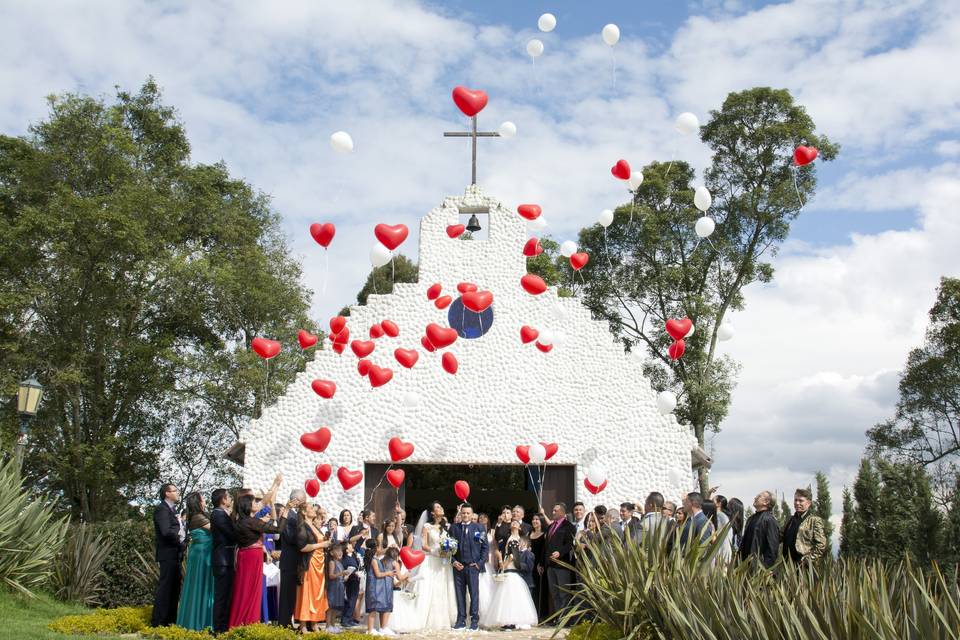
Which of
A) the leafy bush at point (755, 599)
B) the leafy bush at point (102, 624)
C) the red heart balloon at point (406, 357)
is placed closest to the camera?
the leafy bush at point (755, 599)

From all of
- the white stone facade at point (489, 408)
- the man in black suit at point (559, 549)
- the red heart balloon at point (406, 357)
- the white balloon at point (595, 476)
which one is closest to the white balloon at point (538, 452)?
the white stone facade at point (489, 408)

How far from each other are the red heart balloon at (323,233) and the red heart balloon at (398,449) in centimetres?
383

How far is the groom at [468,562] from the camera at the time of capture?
11938mm

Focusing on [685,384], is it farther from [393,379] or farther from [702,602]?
[702,602]

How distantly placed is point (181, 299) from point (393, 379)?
10971 mm

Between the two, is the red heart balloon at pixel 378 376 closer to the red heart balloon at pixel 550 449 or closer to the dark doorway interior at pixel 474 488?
the dark doorway interior at pixel 474 488

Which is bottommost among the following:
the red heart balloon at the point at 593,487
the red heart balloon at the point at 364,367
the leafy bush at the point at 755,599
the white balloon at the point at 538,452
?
the leafy bush at the point at 755,599

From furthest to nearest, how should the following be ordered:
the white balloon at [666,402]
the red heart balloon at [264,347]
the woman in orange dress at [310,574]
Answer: the white balloon at [666,402] → the red heart balloon at [264,347] → the woman in orange dress at [310,574]

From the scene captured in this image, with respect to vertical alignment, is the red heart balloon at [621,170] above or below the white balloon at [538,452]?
above

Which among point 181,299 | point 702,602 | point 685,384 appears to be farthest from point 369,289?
point 702,602

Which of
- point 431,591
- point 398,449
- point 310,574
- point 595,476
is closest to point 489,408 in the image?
point 398,449

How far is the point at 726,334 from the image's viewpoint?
16.0 m

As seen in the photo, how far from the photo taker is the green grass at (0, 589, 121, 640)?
8820 millimetres

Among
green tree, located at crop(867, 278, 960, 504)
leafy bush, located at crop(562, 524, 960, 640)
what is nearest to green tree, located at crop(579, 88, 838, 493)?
green tree, located at crop(867, 278, 960, 504)
